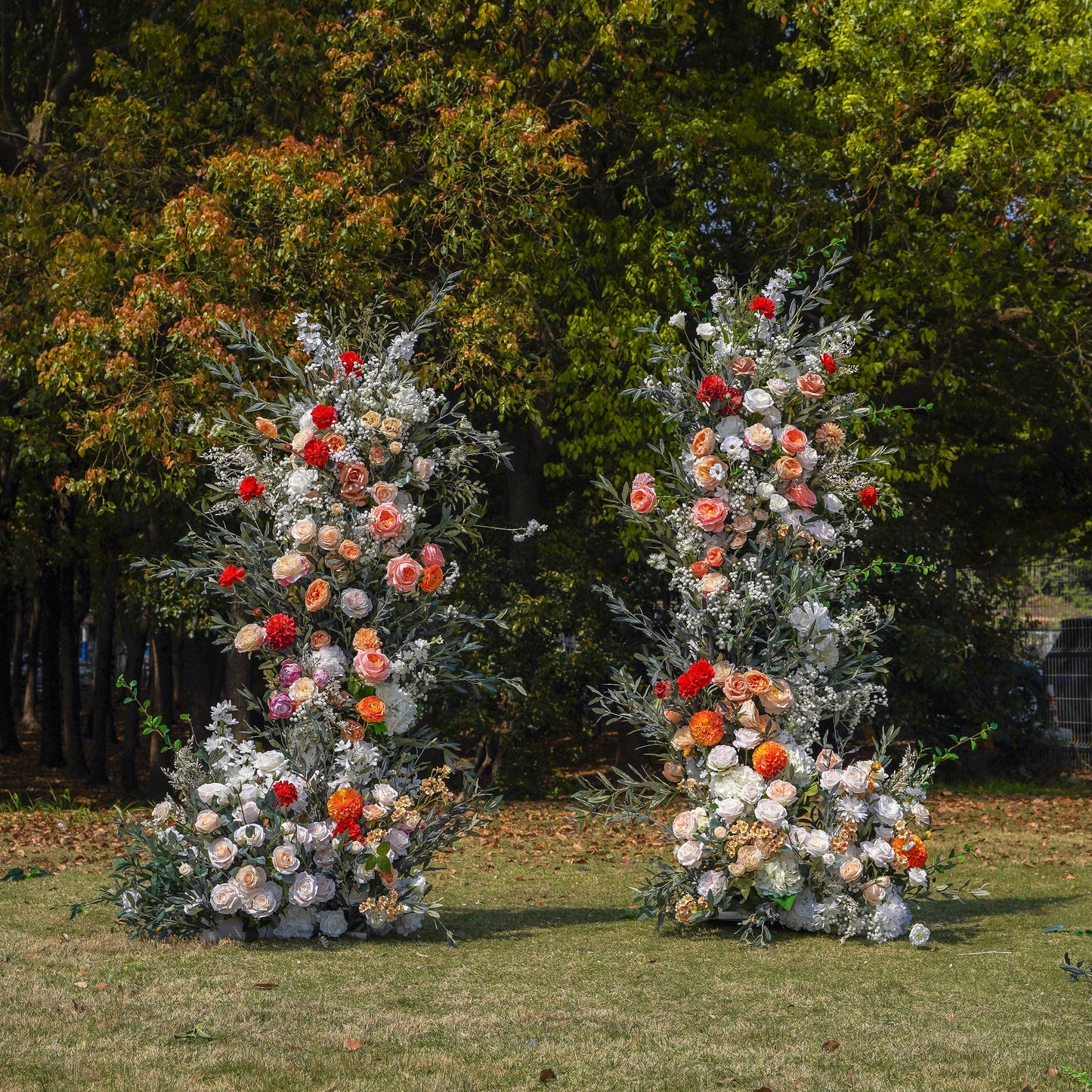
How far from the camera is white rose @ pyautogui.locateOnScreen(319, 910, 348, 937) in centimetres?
735

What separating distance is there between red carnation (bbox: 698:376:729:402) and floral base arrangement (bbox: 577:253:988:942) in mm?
16

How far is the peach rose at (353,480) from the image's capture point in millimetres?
7617

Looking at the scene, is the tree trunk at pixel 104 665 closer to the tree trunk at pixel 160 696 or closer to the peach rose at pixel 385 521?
the tree trunk at pixel 160 696

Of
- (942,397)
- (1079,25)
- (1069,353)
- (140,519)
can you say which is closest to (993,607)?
(942,397)

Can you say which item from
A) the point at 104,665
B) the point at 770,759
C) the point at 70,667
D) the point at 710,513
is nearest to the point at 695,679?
the point at 770,759

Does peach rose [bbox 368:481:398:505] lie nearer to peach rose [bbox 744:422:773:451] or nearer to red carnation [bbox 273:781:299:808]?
red carnation [bbox 273:781:299:808]

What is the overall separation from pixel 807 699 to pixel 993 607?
13.8 m

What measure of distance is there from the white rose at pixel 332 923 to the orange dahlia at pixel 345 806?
56cm

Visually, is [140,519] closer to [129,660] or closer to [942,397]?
[129,660]

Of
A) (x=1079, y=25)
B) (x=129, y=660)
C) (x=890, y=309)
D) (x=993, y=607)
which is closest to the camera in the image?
(x=1079, y=25)

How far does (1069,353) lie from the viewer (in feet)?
50.4

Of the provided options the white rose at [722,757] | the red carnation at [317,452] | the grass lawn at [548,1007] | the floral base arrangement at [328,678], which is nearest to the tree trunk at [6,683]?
the grass lawn at [548,1007]

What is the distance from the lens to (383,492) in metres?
7.61

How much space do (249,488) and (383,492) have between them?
0.80 meters
